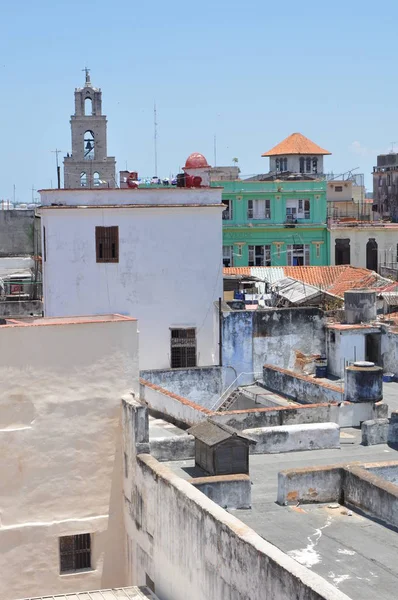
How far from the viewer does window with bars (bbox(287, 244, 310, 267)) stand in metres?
67.1

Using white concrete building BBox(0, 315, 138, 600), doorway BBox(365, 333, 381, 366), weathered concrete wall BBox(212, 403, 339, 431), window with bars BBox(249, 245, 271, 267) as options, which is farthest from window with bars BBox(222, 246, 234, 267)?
white concrete building BBox(0, 315, 138, 600)

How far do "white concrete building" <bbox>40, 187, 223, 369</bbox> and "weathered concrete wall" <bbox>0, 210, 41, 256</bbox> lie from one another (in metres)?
25.7

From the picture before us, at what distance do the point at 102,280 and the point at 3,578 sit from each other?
1555 centimetres

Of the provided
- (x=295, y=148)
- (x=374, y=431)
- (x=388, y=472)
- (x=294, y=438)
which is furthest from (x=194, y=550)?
(x=295, y=148)

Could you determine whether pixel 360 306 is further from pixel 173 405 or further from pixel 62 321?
pixel 62 321

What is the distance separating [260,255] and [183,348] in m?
33.1

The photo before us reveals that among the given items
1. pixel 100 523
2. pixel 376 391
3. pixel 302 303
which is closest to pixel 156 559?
pixel 100 523

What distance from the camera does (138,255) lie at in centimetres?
3391

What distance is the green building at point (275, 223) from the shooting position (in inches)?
2594

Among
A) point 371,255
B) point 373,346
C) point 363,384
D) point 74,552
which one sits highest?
point 371,255

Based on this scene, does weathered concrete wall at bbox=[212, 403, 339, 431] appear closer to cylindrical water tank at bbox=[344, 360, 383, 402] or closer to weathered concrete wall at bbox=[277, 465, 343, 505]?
cylindrical water tank at bbox=[344, 360, 383, 402]

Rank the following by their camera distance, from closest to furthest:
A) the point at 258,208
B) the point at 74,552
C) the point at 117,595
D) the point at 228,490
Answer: the point at 117,595, the point at 228,490, the point at 74,552, the point at 258,208

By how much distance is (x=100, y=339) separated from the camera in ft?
66.3

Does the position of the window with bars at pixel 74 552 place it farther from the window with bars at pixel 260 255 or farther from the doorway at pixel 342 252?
the doorway at pixel 342 252
